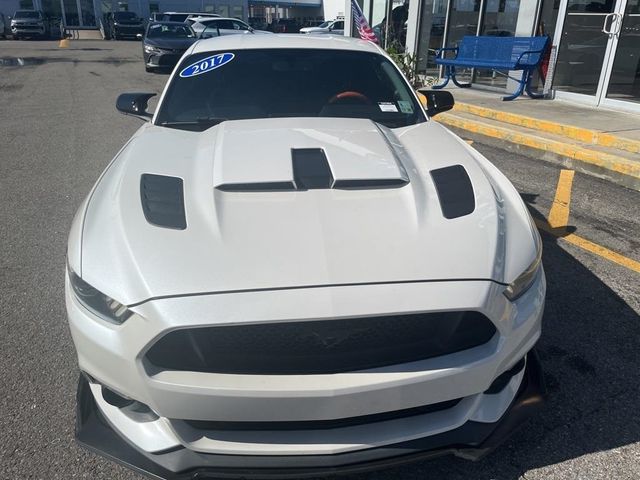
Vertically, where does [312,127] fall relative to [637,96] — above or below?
above

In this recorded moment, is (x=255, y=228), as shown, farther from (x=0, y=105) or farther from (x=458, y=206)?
(x=0, y=105)

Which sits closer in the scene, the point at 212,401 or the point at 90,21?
the point at 212,401

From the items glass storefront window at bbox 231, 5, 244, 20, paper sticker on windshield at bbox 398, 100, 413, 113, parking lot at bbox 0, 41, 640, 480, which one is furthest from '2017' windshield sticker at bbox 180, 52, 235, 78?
glass storefront window at bbox 231, 5, 244, 20

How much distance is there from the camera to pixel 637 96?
8375mm

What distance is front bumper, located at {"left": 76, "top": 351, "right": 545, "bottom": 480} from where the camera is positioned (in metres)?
1.65

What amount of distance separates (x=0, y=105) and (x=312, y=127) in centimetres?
985

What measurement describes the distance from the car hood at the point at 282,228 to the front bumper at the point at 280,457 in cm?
50

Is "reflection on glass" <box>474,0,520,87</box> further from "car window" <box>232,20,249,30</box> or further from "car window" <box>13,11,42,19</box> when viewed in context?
"car window" <box>13,11,42,19</box>

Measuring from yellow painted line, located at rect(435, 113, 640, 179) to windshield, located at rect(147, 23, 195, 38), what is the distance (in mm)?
11613

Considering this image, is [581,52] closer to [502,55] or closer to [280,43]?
[502,55]

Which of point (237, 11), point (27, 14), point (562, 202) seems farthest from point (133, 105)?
point (237, 11)

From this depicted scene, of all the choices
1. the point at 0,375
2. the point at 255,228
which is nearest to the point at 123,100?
the point at 0,375

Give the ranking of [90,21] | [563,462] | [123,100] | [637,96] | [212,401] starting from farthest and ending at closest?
1. [90,21]
2. [637,96]
3. [123,100]
4. [563,462]
5. [212,401]

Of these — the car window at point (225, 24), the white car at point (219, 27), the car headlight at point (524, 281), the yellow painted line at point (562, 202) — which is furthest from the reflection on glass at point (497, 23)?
the car window at point (225, 24)
